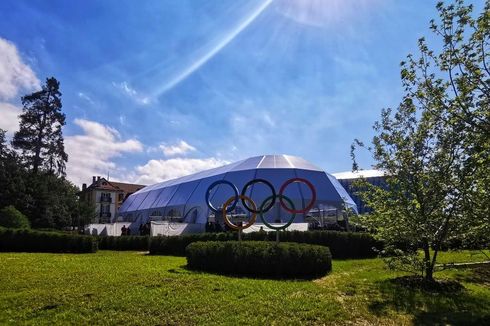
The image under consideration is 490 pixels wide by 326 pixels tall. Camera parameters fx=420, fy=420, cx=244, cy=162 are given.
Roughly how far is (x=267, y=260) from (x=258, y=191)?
20539 millimetres

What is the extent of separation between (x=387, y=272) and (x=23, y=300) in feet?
30.0

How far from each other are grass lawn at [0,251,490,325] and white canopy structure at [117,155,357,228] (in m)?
18.8

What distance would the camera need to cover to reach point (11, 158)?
4275 cm

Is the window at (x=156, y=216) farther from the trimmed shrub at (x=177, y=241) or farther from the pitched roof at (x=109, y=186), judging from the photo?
the pitched roof at (x=109, y=186)

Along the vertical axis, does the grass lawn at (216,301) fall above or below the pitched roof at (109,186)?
below

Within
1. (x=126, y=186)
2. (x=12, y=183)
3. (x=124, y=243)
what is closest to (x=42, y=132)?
(x=12, y=183)

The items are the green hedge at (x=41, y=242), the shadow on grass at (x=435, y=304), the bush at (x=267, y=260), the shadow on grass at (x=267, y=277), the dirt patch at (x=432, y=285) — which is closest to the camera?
the shadow on grass at (x=435, y=304)

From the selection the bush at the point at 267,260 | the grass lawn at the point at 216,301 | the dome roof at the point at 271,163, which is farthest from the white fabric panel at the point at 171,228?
the grass lawn at the point at 216,301

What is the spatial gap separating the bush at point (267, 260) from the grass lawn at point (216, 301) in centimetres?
70

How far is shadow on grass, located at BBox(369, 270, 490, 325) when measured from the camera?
7324 millimetres

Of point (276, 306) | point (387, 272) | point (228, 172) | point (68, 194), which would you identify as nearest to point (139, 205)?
point (68, 194)

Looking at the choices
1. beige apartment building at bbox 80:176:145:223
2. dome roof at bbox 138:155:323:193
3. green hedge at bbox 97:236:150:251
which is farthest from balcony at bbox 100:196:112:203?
green hedge at bbox 97:236:150:251

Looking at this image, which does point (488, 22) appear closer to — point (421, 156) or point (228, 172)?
point (421, 156)

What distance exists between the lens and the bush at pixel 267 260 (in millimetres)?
Result: 10750
